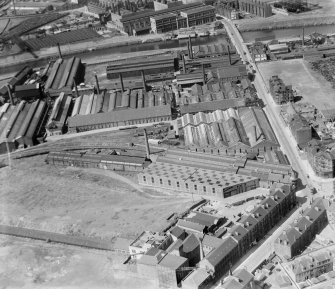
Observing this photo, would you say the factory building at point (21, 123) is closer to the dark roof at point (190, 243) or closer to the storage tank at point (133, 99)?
the storage tank at point (133, 99)

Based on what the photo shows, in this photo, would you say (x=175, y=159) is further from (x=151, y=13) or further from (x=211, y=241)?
(x=151, y=13)

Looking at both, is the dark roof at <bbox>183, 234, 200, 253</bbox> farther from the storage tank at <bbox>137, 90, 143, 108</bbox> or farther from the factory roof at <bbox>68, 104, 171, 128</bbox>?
the storage tank at <bbox>137, 90, 143, 108</bbox>

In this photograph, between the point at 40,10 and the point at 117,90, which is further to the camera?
the point at 40,10

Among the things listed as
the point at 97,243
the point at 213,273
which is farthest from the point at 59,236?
the point at 213,273

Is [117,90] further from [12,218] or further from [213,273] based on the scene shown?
[213,273]

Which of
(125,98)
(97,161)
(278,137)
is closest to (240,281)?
(278,137)
